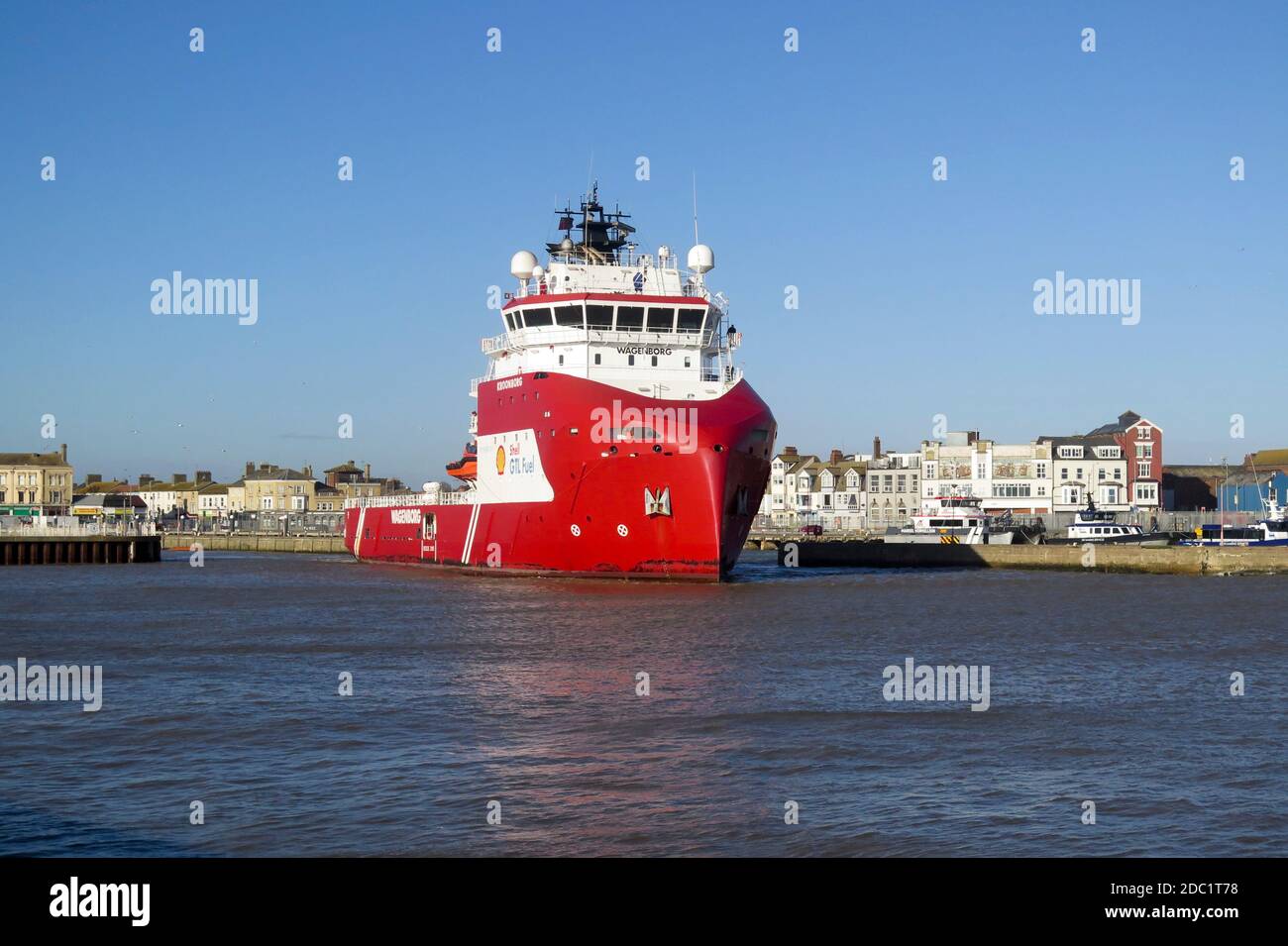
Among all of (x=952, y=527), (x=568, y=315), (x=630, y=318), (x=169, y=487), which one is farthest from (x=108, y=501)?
(x=630, y=318)

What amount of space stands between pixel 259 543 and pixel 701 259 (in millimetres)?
76463

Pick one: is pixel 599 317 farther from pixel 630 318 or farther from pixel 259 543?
pixel 259 543

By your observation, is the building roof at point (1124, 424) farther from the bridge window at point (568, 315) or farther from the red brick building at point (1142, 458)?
the bridge window at point (568, 315)

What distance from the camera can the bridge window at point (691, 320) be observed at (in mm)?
41000

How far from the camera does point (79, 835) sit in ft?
39.9

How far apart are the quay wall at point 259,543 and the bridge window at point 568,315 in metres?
60.4

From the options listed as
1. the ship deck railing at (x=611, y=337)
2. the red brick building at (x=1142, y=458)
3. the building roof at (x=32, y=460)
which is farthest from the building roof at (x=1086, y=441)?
the building roof at (x=32, y=460)

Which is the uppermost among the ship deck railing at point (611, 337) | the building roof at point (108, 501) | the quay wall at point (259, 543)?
the ship deck railing at point (611, 337)

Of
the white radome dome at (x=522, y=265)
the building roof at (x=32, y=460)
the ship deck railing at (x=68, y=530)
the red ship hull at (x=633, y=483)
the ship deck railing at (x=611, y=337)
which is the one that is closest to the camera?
the red ship hull at (x=633, y=483)

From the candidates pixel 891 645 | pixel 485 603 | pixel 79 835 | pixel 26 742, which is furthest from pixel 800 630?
pixel 79 835

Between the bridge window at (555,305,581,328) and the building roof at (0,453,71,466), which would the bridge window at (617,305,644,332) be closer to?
the bridge window at (555,305,581,328)

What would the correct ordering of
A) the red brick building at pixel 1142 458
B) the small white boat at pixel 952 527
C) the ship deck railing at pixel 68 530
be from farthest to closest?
the red brick building at pixel 1142 458 < the ship deck railing at pixel 68 530 < the small white boat at pixel 952 527
